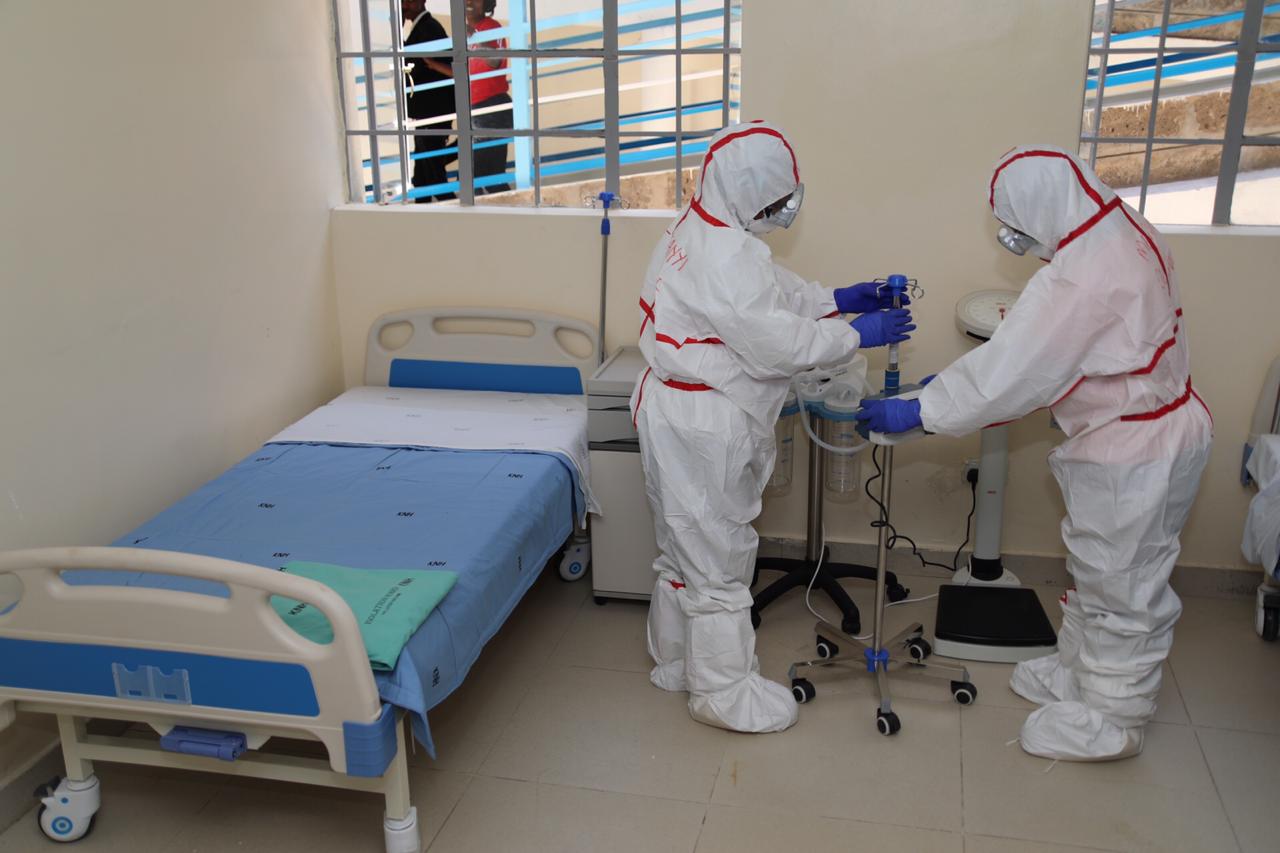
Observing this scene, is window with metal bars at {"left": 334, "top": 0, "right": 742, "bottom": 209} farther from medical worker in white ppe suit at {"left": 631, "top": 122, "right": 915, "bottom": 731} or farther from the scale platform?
the scale platform

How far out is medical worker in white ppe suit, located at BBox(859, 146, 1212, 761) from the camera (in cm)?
262

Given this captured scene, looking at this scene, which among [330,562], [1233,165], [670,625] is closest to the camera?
[330,562]

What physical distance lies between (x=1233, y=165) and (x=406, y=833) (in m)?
3.24

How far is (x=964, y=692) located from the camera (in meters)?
3.07

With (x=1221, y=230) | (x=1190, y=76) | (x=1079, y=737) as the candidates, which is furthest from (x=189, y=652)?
(x=1190, y=76)

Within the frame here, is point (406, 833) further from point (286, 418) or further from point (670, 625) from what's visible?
point (286, 418)

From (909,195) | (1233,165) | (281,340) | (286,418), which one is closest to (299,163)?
(281,340)

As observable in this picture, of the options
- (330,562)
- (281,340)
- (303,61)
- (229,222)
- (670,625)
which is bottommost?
(670,625)

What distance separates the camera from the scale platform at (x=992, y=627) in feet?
10.8

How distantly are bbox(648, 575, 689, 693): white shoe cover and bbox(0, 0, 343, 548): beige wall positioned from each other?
5.12ft

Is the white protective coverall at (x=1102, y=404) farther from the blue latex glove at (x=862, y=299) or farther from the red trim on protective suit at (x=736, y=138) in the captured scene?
the red trim on protective suit at (x=736, y=138)

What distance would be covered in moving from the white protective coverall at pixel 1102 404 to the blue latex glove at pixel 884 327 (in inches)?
8.4

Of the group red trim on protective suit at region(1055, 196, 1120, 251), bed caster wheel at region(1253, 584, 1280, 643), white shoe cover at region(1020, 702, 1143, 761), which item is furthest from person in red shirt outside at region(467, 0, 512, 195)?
bed caster wheel at region(1253, 584, 1280, 643)

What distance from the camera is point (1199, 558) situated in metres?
3.74
